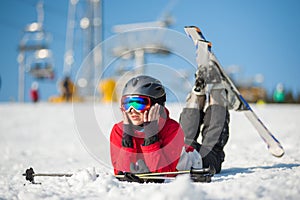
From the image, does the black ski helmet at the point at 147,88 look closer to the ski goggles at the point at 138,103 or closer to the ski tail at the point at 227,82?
the ski goggles at the point at 138,103

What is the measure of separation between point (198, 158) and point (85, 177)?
0.99 m

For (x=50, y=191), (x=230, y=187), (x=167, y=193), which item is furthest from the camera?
(x=50, y=191)

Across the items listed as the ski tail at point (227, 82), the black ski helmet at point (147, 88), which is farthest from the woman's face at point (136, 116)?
the ski tail at point (227, 82)

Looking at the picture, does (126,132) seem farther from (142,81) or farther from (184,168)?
(184,168)

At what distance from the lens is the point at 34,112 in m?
12.2

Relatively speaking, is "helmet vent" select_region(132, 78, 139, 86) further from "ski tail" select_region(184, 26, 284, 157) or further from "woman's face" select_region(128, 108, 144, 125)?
"ski tail" select_region(184, 26, 284, 157)

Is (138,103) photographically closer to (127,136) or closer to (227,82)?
(127,136)

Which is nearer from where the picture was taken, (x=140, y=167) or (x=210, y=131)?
(x=140, y=167)

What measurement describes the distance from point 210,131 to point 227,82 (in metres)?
0.49

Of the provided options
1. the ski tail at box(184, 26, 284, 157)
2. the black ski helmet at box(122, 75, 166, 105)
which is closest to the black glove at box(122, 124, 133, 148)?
the black ski helmet at box(122, 75, 166, 105)

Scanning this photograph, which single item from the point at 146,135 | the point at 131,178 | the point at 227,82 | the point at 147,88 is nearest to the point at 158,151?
the point at 146,135

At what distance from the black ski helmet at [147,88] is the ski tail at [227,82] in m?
0.74

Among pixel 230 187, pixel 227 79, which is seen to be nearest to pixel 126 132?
pixel 230 187

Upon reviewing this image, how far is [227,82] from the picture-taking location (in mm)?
3311
